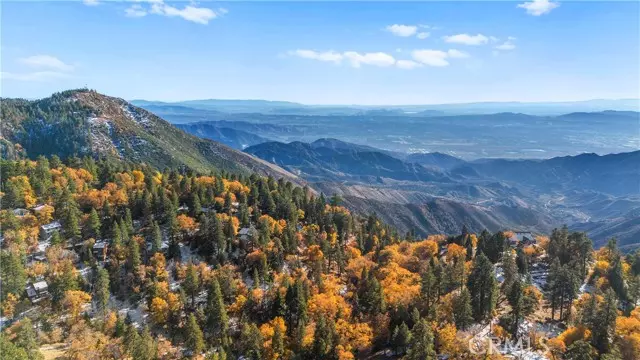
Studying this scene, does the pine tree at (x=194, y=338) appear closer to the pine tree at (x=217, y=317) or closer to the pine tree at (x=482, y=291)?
the pine tree at (x=217, y=317)

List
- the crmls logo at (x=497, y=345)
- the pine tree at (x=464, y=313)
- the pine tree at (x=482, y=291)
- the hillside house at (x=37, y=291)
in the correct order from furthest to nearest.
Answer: the hillside house at (x=37, y=291), the pine tree at (x=482, y=291), the pine tree at (x=464, y=313), the crmls logo at (x=497, y=345)

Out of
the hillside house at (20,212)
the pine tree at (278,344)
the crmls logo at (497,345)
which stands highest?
the hillside house at (20,212)

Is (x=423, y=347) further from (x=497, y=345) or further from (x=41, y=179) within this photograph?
(x=41, y=179)

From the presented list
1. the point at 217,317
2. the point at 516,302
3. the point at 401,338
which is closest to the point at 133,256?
the point at 217,317

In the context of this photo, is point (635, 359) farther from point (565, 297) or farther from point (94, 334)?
point (94, 334)

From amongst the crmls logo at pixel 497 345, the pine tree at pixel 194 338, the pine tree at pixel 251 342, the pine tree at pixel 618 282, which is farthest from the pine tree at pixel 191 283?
the pine tree at pixel 618 282
